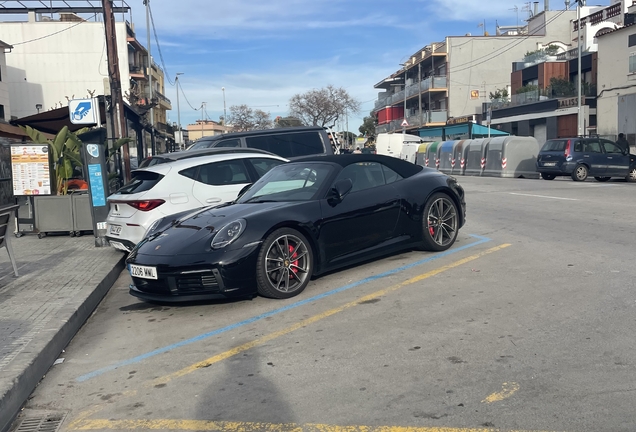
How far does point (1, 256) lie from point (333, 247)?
5785mm

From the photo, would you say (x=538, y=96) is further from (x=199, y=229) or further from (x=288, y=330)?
(x=288, y=330)

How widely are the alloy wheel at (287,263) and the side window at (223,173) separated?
299 cm

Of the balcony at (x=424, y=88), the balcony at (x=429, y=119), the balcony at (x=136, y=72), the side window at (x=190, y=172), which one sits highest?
the balcony at (x=136, y=72)

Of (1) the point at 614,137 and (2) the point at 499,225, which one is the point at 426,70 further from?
(2) the point at 499,225

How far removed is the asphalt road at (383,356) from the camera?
3.59 m

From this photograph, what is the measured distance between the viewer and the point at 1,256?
31.2 feet

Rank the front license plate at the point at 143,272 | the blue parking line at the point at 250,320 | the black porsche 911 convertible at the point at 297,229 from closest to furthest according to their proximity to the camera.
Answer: the blue parking line at the point at 250,320, the black porsche 911 convertible at the point at 297,229, the front license plate at the point at 143,272

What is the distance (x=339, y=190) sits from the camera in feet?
21.9

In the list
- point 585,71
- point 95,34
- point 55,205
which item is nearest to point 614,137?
point 585,71

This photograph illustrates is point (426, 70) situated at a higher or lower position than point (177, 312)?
higher

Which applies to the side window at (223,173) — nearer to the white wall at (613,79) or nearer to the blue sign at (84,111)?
the blue sign at (84,111)

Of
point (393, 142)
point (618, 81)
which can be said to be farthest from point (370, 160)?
point (393, 142)

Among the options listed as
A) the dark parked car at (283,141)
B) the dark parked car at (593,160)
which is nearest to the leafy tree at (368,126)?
the dark parked car at (593,160)

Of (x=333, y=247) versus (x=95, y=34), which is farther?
(x=95, y=34)
